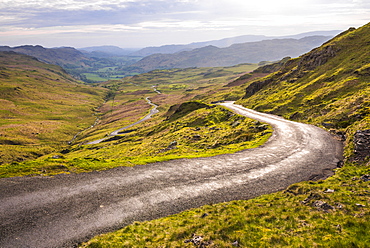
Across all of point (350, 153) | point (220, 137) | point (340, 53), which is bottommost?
point (220, 137)

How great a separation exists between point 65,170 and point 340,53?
11061 centimetres

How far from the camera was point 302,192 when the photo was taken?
2245 cm

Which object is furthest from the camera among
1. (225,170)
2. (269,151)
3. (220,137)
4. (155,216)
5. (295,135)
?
(220,137)

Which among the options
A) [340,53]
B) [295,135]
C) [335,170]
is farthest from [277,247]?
[340,53]

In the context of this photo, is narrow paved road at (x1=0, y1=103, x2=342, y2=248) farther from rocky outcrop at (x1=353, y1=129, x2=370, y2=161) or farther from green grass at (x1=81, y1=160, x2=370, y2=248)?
rocky outcrop at (x1=353, y1=129, x2=370, y2=161)

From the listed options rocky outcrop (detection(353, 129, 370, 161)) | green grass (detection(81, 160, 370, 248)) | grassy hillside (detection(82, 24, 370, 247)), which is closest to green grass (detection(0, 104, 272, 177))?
rocky outcrop (detection(353, 129, 370, 161))

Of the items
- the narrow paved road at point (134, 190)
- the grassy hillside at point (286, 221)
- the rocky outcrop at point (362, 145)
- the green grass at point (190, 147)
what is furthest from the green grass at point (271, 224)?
the green grass at point (190, 147)

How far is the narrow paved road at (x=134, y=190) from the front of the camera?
18281mm

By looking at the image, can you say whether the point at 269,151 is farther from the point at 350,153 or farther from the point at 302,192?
the point at 302,192

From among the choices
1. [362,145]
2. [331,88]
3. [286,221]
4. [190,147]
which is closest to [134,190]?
[286,221]

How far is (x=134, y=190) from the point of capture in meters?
24.9

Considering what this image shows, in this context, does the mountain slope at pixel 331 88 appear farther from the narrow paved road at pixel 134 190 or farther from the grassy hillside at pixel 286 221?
the narrow paved road at pixel 134 190

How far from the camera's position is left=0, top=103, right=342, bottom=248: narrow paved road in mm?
18281

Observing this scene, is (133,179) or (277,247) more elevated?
(277,247)
